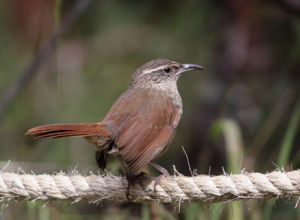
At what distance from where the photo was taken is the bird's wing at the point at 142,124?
10.9 ft

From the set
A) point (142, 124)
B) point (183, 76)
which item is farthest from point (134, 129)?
point (183, 76)

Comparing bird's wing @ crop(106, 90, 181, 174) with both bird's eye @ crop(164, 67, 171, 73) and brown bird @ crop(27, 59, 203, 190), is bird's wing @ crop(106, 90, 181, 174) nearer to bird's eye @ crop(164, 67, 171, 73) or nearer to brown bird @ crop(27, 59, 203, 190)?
brown bird @ crop(27, 59, 203, 190)

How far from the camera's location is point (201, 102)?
6.36 metres

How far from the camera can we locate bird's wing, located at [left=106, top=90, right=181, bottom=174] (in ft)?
10.9

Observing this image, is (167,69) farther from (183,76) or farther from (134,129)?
(183,76)

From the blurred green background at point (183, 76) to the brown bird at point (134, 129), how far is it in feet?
3.53

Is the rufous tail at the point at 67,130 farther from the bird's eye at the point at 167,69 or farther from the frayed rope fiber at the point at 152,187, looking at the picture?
the bird's eye at the point at 167,69

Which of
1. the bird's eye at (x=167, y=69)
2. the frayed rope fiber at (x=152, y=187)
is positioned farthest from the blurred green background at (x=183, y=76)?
the frayed rope fiber at (x=152, y=187)

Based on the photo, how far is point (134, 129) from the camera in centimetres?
358

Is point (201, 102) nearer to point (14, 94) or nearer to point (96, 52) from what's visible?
point (96, 52)

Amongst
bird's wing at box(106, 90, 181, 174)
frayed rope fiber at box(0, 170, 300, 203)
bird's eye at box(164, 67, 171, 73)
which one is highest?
bird's eye at box(164, 67, 171, 73)

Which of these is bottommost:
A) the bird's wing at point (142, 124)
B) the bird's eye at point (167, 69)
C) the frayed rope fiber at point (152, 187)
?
the frayed rope fiber at point (152, 187)

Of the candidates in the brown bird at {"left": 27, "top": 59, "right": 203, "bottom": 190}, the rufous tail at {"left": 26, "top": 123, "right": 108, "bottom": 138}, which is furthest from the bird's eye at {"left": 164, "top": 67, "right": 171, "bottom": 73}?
the rufous tail at {"left": 26, "top": 123, "right": 108, "bottom": 138}

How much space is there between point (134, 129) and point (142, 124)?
0.11m
